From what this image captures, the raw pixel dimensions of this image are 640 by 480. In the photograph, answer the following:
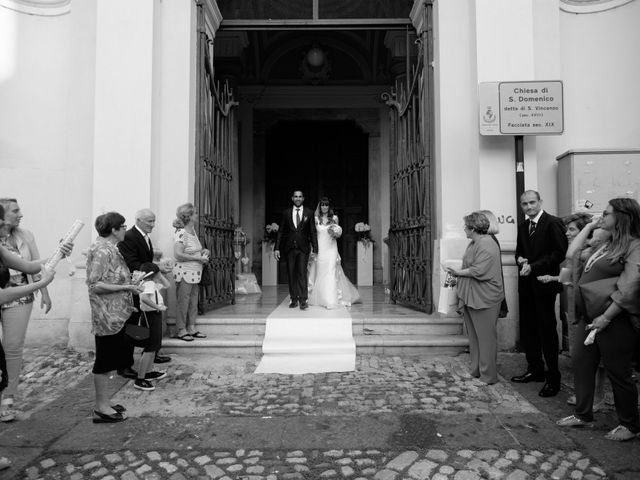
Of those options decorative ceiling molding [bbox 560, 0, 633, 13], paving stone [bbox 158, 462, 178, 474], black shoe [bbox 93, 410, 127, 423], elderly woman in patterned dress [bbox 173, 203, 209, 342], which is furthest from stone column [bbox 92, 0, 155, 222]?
decorative ceiling molding [bbox 560, 0, 633, 13]

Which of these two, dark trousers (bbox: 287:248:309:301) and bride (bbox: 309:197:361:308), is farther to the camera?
bride (bbox: 309:197:361:308)

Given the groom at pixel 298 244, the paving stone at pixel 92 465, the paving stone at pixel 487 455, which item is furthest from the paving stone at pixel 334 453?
the groom at pixel 298 244

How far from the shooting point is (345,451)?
129 inches

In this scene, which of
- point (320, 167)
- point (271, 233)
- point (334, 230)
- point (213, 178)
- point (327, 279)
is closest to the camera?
point (213, 178)

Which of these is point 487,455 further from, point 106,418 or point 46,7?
point 46,7

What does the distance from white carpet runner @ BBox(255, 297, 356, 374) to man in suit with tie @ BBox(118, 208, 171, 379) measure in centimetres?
151

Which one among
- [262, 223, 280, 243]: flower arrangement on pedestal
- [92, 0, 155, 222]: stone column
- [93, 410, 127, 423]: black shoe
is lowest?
[93, 410, 127, 423]: black shoe

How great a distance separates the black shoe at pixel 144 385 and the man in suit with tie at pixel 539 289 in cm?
350

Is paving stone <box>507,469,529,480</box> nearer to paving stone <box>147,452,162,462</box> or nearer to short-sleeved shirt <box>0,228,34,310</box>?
paving stone <box>147,452,162,462</box>

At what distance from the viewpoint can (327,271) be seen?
25.3ft

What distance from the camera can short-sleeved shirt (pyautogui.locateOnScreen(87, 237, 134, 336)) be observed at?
3723mm

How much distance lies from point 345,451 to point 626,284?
7.16ft

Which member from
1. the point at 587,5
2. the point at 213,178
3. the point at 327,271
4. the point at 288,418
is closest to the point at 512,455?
the point at 288,418

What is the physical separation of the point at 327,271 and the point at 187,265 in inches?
98.5
